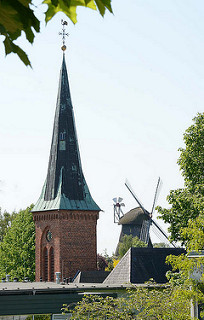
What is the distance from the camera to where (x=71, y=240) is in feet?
152

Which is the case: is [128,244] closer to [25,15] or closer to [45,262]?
[45,262]

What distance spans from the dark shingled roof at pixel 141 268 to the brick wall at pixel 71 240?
27.2 ft

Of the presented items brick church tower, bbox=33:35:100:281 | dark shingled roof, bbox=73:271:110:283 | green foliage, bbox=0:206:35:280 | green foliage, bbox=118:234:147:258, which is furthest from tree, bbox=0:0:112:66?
green foliage, bbox=118:234:147:258

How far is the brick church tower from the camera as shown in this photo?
46219mm

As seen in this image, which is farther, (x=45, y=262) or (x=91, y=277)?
(x=45, y=262)

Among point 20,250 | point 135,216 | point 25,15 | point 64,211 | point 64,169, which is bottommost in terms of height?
point 25,15

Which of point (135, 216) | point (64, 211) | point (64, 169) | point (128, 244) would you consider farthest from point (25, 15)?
point (135, 216)

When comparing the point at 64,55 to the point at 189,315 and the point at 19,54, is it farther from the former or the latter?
the point at 19,54

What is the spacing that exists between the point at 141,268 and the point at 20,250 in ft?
73.0

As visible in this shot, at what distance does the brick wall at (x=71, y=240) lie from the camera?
151 ft

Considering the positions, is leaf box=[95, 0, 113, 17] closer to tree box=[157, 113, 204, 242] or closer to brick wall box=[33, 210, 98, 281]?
tree box=[157, 113, 204, 242]

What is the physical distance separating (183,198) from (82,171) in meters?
23.6

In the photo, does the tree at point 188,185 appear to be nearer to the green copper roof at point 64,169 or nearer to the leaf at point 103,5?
the green copper roof at point 64,169

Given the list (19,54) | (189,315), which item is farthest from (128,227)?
(19,54)
